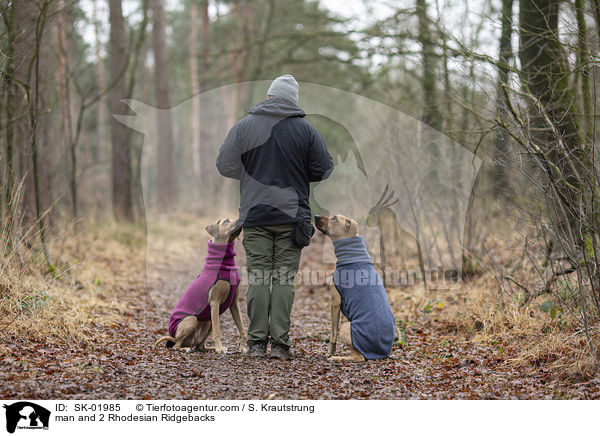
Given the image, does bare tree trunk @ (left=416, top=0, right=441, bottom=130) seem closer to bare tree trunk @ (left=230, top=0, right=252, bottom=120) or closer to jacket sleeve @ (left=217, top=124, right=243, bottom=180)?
jacket sleeve @ (left=217, top=124, right=243, bottom=180)

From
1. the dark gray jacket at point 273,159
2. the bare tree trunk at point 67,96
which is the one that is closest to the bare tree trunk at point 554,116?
the dark gray jacket at point 273,159

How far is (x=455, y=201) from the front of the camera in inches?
312

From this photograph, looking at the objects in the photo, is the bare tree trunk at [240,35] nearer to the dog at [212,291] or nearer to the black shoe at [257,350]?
the dog at [212,291]

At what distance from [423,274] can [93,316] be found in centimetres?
441

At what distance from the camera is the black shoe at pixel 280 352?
15.9 ft

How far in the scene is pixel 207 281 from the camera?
491cm

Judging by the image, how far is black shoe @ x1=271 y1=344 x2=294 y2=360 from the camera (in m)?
4.85

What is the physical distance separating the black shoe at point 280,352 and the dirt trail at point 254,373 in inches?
3.7

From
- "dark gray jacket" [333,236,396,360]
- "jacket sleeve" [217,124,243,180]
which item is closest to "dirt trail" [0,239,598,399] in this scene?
"dark gray jacket" [333,236,396,360]
